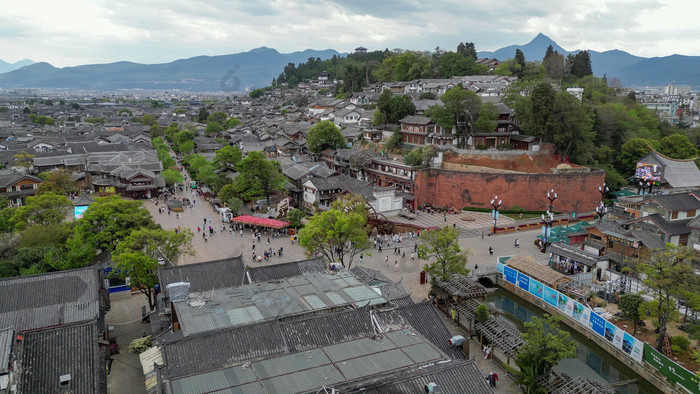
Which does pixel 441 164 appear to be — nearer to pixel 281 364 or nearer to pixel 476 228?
pixel 476 228

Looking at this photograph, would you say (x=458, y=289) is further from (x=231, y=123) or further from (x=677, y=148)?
(x=231, y=123)

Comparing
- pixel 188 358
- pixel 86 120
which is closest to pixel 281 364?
pixel 188 358

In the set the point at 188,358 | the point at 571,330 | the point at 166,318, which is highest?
the point at 188,358

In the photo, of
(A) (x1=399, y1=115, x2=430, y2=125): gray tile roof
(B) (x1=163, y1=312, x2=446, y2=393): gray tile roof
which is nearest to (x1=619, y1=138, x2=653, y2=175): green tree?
(A) (x1=399, y1=115, x2=430, y2=125): gray tile roof

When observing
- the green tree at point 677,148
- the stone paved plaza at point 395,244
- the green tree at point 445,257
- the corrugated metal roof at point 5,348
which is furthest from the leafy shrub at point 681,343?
the green tree at point 677,148

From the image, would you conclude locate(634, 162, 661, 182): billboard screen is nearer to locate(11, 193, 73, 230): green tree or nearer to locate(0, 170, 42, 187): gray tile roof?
locate(11, 193, 73, 230): green tree

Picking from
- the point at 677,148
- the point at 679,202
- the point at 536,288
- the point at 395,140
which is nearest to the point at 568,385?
the point at 536,288
